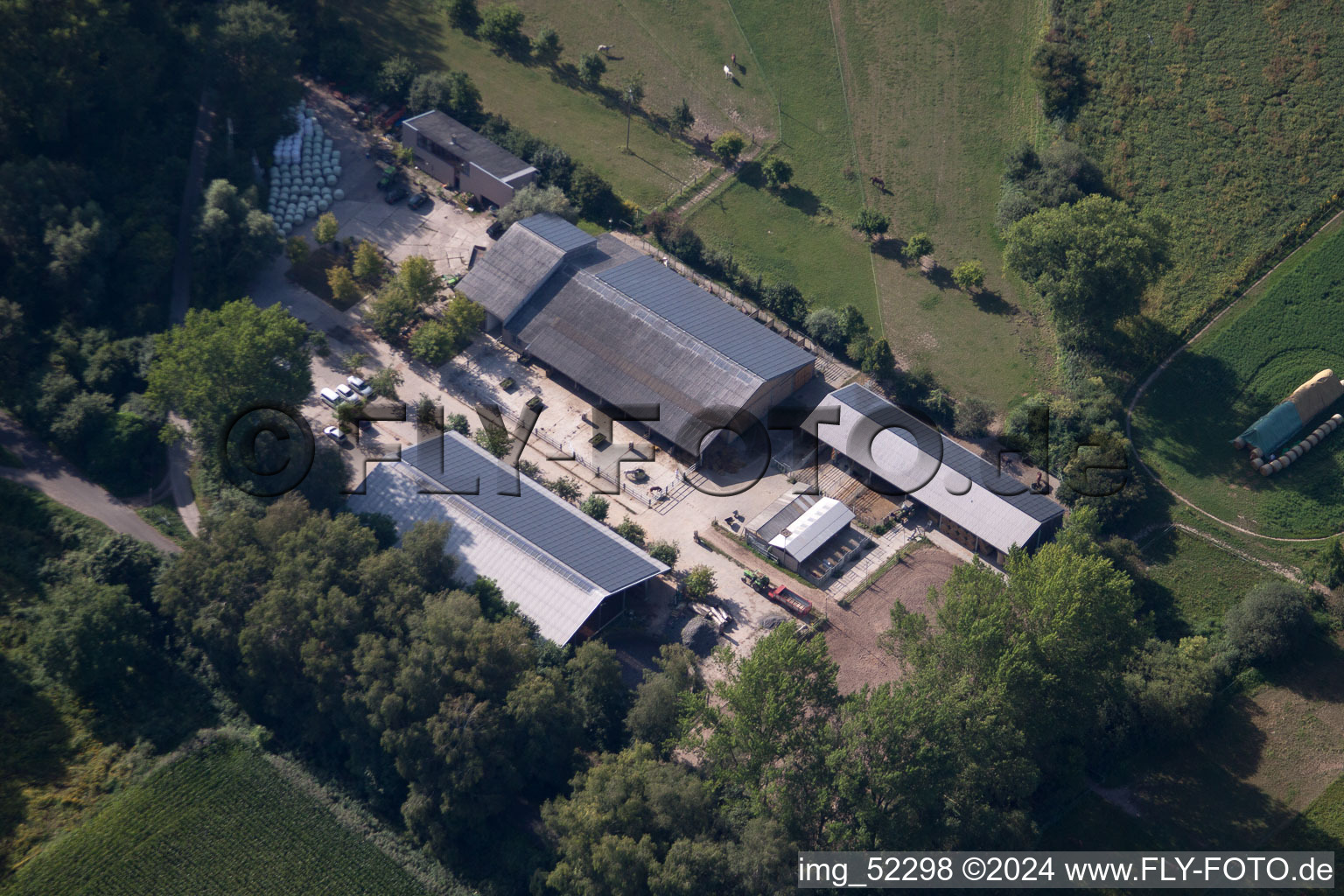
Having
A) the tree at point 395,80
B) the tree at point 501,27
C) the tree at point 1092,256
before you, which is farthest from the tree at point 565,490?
the tree at point 501,27

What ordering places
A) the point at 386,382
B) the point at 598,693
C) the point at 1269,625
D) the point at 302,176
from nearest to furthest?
the point at 598,693 → the point at 1269,625 → the point at 386,382 → the point at 302,176

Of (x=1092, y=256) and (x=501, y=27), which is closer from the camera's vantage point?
(x=1092, y=256)

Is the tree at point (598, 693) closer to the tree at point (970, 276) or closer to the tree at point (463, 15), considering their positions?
the tree at point (970, 276)

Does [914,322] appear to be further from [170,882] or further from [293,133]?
[170,882]

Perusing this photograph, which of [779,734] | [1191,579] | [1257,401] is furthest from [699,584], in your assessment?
[1257,401]

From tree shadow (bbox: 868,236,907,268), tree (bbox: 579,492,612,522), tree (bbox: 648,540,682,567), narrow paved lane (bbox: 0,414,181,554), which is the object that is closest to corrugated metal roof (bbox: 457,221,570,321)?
tree (bbox: 579,492,612,522)

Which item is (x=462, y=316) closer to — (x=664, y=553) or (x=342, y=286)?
(x=342, y=286)

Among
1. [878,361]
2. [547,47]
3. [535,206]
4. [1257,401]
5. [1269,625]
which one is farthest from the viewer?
[547,47]
